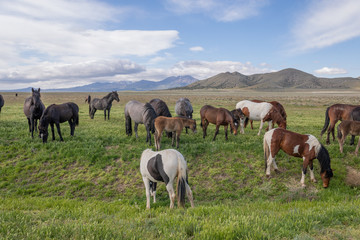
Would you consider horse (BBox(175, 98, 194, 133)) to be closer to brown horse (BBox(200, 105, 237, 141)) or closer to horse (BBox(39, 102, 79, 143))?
brown horse (BBox(200, 105, 237, 141))

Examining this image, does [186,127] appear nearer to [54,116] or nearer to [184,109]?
[184,109]

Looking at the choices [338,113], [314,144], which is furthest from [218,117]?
[338,113]

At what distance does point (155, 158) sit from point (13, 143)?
433 inches

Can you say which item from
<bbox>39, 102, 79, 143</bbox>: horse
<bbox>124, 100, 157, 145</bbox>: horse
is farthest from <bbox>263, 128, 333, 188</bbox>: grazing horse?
<bbox>39, 102, 79, 143</bbox>: horse

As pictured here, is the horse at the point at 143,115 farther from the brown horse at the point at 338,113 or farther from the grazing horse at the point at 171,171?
the brown horse at the point at 338,113

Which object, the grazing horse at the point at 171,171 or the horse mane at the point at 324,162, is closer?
the grazing horse at the point at 171,171

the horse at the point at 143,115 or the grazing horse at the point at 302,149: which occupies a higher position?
the horse at the point at 143,115

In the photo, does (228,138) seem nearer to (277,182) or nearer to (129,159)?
(277,182)

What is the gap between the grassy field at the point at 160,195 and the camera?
13.1ft

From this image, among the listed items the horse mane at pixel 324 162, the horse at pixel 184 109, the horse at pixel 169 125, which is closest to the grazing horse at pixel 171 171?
the horse at pixel 169 125

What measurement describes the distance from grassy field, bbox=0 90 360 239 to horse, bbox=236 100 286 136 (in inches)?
83.1

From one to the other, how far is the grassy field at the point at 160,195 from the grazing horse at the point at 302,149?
24.7 inches

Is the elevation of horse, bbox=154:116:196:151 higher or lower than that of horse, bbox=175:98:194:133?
lower

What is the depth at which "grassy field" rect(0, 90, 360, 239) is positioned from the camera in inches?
158
